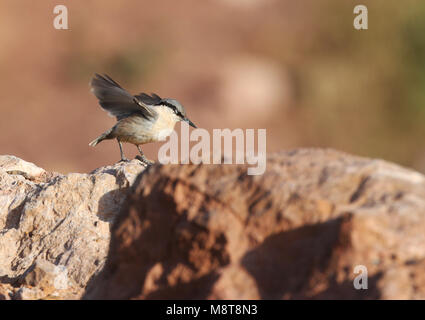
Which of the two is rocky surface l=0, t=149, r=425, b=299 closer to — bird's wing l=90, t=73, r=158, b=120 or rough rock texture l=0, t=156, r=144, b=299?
rough rock texture l=0, t=156, r=144, b=299

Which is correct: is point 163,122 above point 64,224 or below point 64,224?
above

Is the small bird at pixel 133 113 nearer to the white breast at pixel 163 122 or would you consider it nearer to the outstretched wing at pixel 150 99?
the white breast at pixel 163 122

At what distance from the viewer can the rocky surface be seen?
298 cm

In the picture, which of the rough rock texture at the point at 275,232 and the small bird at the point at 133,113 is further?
the small bird at the point at 133,113

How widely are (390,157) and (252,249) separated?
9.32 metres

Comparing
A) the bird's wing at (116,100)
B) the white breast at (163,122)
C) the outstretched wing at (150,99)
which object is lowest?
the white breast at (163,122)

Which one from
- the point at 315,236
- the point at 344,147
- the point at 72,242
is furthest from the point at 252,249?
the point at 344,147

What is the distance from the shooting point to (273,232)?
3.12 meters

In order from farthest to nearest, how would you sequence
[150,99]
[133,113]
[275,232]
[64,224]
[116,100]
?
1. [150,99]
2. [133,113]
3. [116,100]
4. [64,224]
5. [275,232]

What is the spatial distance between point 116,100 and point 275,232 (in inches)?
133

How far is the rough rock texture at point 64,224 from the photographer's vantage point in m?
4.08

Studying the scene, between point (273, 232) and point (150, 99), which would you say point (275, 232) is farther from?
point (150, 99)

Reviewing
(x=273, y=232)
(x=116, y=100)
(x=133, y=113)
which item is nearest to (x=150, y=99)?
(x=133, y=113)

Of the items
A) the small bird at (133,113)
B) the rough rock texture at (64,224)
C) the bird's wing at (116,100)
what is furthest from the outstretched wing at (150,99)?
the rough rock texture at (64,224)
